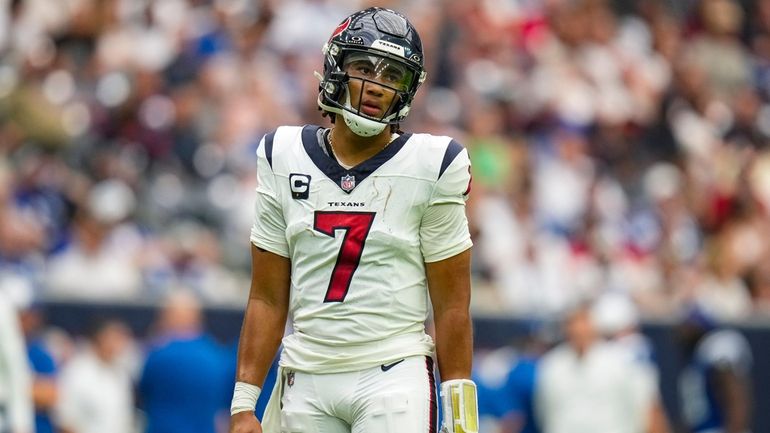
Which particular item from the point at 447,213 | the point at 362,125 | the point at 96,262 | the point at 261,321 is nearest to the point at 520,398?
the point at 96,262

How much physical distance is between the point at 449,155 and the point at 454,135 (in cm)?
984

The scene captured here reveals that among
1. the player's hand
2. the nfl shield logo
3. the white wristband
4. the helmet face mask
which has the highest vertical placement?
the helmet face mask

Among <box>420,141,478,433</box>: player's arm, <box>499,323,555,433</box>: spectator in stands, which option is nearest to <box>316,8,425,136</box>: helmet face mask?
<box>420,141,478,433</box>: player's arm

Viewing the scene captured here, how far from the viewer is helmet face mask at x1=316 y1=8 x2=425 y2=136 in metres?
5.35

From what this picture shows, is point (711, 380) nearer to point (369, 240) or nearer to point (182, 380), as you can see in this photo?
point (182, 380)

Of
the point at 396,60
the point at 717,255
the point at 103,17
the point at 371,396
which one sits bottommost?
the point at 371,396

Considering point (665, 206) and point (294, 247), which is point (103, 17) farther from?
point (294, 247)

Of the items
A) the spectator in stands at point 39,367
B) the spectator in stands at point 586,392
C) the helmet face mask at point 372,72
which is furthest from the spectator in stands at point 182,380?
the helmet face mask at point 372,72

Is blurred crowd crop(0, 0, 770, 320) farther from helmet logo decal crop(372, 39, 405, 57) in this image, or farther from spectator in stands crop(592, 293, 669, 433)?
helmet logo decal crop(372, 39, 405, 57)

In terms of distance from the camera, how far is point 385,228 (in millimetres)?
5281

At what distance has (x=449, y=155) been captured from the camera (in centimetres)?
532

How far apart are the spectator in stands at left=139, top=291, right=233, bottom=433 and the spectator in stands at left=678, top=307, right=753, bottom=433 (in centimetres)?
333

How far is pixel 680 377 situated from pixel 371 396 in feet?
31.9

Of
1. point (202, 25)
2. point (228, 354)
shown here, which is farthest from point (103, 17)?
point (228, 354)
